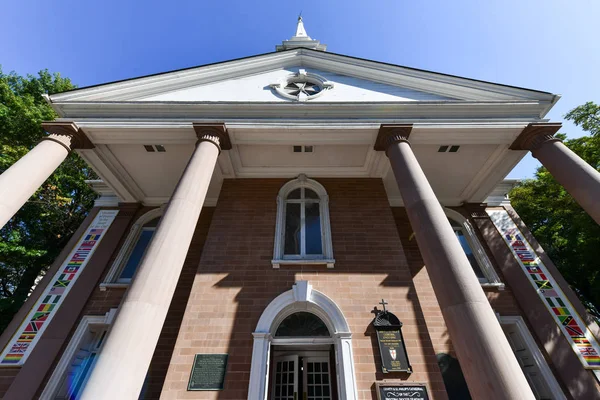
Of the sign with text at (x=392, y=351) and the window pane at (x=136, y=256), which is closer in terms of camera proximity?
the sign with text at (x=392, y=351)

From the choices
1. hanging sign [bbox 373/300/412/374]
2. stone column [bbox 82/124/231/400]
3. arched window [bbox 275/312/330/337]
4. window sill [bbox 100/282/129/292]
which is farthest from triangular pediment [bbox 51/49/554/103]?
arched window [bbox 275/312/330/337]

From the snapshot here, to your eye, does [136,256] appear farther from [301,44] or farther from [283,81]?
[301,44]

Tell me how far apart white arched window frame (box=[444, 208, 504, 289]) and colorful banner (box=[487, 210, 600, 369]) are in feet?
3.16

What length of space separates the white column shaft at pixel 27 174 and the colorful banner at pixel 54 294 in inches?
150

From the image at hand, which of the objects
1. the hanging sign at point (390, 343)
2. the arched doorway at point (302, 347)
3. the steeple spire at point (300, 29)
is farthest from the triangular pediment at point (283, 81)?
the steeple spire at point (300, 29)

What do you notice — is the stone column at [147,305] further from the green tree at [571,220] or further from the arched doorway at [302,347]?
the green tree at [571,220]

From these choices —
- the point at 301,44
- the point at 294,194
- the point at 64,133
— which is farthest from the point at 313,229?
the point at 301,44

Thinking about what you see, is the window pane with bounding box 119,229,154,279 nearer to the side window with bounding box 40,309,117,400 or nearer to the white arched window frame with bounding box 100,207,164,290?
the white arched window frame with bounding box 100,207,164,290

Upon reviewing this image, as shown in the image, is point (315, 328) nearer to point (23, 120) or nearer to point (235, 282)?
point (235, 282)

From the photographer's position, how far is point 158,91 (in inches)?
333

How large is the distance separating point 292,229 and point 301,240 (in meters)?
0.56

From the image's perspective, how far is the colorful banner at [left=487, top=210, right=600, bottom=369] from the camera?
702 centimetres

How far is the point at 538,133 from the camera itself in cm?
716

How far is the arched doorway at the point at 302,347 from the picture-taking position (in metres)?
5.97
